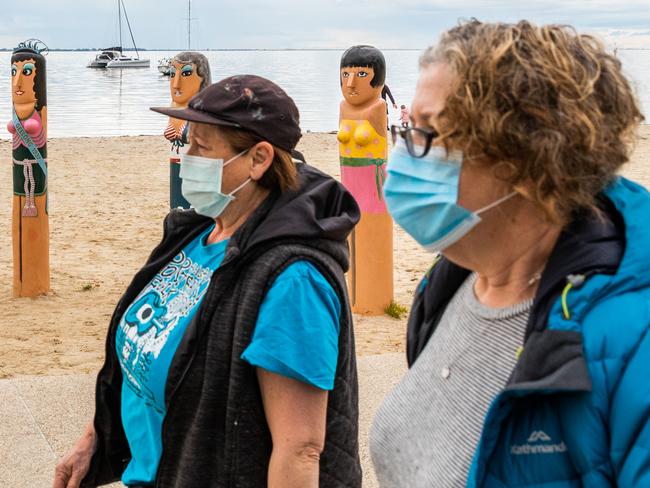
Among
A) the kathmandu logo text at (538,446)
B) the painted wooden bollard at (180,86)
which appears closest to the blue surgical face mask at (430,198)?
the kathmandu logo text at (538,446)

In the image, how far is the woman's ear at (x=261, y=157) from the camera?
8.29 feet

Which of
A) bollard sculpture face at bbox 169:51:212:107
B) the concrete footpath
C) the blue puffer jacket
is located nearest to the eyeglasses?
the blue puffer jacket

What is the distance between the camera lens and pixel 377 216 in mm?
7383

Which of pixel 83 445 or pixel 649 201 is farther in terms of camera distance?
pixel 83 445

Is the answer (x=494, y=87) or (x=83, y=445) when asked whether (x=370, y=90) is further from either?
(x=494, y=87)

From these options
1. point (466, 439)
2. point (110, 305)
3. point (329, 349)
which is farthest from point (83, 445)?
point (110, 305)

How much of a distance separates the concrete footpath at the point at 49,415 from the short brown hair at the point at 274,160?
2185mm

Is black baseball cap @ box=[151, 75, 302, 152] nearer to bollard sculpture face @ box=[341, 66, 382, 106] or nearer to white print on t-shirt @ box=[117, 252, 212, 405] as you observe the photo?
white print on t-shirt @ box=[117, 252, 212, 405]

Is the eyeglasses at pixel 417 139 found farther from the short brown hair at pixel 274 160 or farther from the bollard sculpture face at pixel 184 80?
the bollard sculpture face at pixel 184 80

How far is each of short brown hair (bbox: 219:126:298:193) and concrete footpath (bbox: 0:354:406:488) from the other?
2185 millimetres

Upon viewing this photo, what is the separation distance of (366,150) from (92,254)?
4422mm

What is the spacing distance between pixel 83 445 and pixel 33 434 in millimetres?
2064

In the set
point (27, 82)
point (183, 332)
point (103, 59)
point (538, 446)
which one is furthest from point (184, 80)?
point (103, 59)

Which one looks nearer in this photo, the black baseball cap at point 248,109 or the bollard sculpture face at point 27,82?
the black baseball cap at point 248,109
